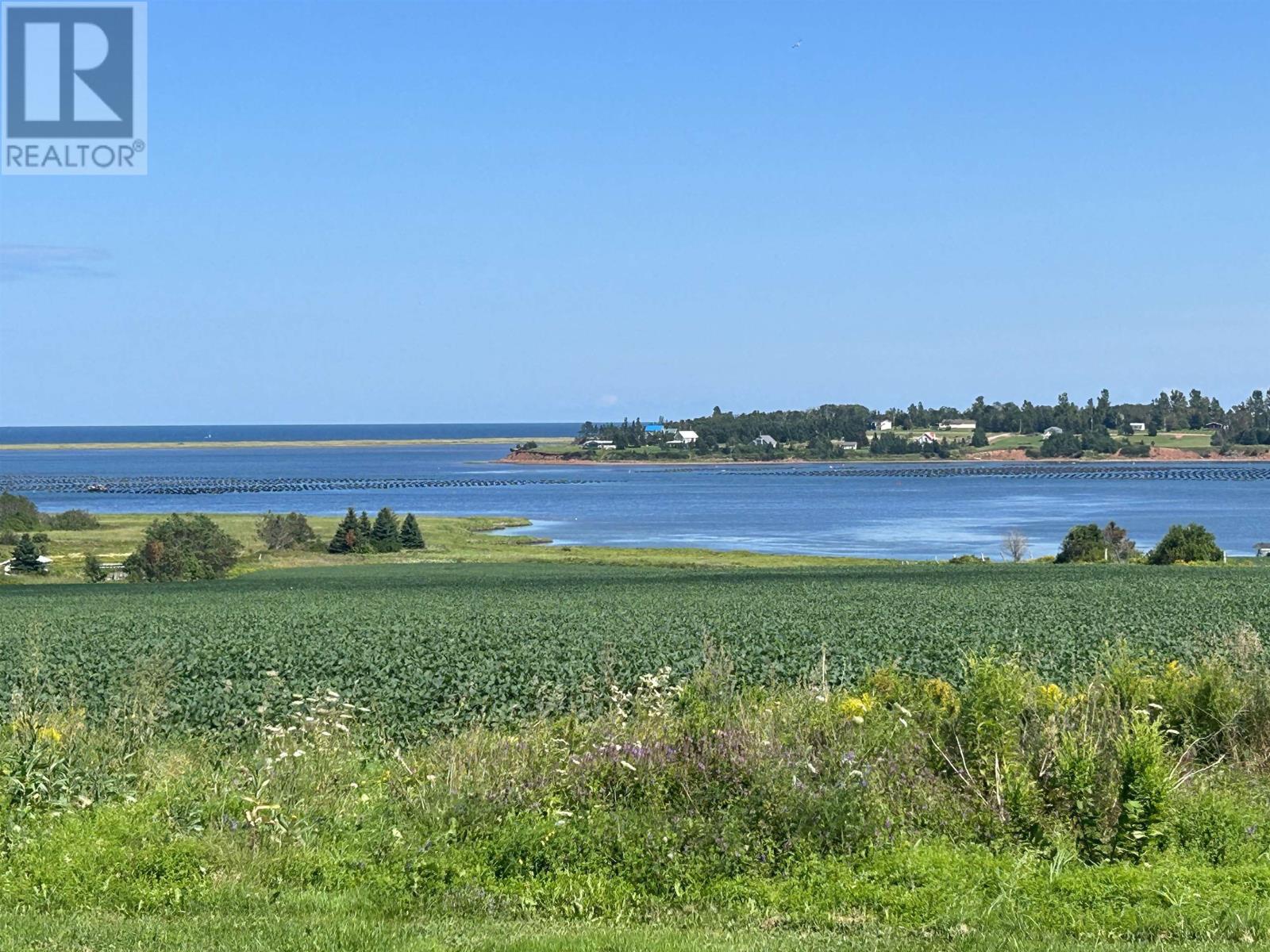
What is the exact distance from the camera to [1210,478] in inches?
7057

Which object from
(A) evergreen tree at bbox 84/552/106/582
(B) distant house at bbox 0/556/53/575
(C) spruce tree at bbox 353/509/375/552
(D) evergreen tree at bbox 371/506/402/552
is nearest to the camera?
(A) evergreen tree at bbox 84/552/106/582

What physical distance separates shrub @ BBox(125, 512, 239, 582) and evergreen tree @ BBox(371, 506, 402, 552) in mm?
11904

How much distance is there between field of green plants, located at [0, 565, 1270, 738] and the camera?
1429 centimetres

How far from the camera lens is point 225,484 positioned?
173625mm

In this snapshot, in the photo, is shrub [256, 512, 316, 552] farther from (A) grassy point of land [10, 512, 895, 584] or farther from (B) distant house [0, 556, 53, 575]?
(B) distant house [0, 556, 53, 575]

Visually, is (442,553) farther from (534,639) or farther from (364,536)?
(534,639)

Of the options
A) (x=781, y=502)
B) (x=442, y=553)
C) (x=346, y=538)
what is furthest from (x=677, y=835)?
(x=781, y=502)

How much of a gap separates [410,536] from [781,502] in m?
58.9

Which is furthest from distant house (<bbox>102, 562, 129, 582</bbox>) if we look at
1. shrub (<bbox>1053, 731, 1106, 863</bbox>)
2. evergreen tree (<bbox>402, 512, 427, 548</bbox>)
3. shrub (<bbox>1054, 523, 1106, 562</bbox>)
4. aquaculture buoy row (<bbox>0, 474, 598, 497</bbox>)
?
aquaculture buoy row (<bbox>0, 474, 598, 497</bbox>)

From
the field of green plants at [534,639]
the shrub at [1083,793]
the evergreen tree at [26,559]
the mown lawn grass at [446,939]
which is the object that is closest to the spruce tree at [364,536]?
the evergreen tree at [26,559]

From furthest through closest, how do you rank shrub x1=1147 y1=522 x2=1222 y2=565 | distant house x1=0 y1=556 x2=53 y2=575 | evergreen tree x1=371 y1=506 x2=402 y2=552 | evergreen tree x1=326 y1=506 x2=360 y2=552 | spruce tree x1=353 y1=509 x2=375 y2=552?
evergreen tree x1=326 y1=506 x2=360 y2=552, evergreen tree x1=371 y1=506 x2=402 y2=552, spruce tree x1=353 y1=509 x2=375 y2=552, distant house x1=0 y1=556 x2=53 y2=575, shrub x1=1147 y1=522 x2=1222 y2=565

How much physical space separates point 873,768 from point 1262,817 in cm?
262

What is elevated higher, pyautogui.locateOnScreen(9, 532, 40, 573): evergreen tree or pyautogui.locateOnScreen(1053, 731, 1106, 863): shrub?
pyautogui.locateOnScreen(1053, 731, 1106, 863): shrub

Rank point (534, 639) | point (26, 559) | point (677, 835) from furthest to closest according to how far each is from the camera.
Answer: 1. point (26, 559)
2. point (534, 639)
3. point (677, 835)
